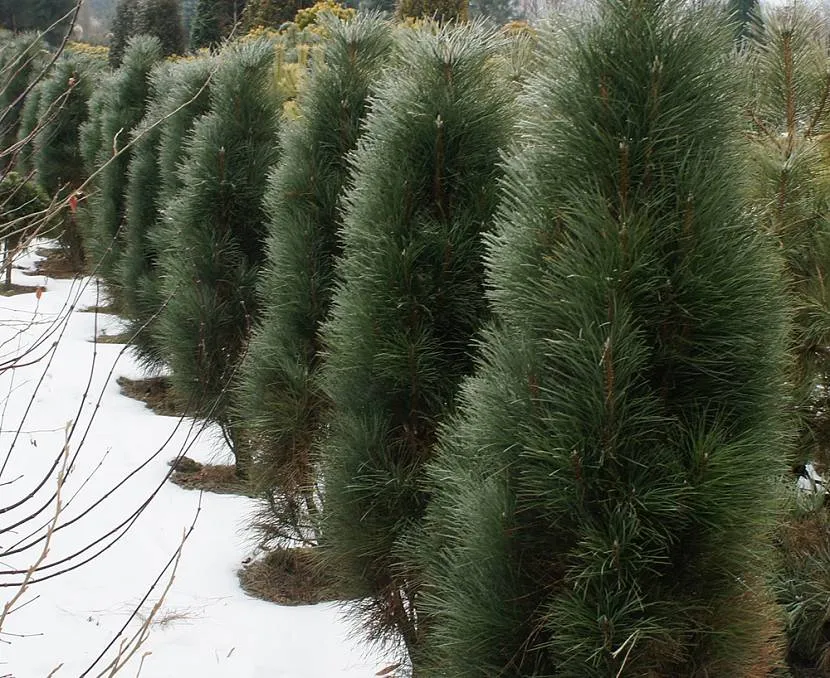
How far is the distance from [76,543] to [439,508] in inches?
155

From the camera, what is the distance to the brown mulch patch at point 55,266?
1411 cm

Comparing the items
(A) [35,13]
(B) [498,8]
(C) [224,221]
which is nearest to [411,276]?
(C) [224,221]

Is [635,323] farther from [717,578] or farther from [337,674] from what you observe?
[337,674]

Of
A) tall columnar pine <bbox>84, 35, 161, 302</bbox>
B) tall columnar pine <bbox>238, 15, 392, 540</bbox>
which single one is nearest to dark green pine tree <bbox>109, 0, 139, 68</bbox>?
tall columnar pine <bbox>84, 35, 161, 302</bbox>

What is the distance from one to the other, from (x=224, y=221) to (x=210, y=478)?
222 cm

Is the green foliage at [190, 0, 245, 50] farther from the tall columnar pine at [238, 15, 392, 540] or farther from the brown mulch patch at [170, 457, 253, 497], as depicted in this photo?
the tall columnar pine at [238, 15, 392, 540]

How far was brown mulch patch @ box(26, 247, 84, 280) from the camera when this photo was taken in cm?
1411

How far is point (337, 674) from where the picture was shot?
14.7 feet

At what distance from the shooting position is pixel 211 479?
7238mm

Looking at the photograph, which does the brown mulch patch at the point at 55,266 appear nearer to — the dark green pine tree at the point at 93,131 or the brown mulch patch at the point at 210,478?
the dark green pine tree at the point at 93,131

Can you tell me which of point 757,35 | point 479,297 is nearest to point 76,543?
point 479,297

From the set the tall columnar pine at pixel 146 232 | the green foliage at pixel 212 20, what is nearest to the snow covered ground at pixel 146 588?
the tall columnar pine at pixel 146 232

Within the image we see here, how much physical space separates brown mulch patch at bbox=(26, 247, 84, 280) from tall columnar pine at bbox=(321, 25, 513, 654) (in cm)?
1137

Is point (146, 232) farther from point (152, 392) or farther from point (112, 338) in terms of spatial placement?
point (112, 338)
